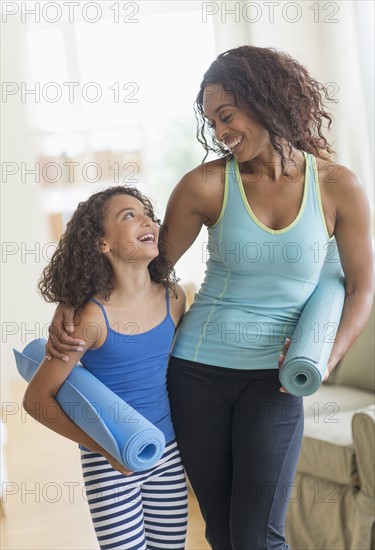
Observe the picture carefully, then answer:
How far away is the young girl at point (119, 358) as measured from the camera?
1.71 m

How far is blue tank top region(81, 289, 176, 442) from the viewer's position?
174 centimetres

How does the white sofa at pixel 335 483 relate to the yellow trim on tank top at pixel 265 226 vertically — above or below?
below

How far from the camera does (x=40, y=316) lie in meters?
5.90

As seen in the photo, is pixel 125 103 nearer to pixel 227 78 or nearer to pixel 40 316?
pixel 40 316

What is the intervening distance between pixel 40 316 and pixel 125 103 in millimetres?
1538

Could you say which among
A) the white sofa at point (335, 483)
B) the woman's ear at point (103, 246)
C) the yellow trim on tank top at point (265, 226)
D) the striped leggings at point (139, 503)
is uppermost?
the yellow trim on tank top at point (265, 226)

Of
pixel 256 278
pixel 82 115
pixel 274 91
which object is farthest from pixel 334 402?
pixel 82 115

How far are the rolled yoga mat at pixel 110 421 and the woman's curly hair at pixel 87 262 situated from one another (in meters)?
0.16

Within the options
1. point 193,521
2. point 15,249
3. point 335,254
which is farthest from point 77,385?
point 15,249

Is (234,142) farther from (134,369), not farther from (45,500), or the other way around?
(45,500)

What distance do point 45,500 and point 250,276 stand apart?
7.57 feet

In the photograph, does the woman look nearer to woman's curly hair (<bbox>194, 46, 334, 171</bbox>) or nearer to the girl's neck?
woman's curly hair (<bbox>194, 46, 334, 171</bbox>)

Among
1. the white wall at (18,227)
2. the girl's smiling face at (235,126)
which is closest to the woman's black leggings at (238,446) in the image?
the girl's smiling face at (235,126)

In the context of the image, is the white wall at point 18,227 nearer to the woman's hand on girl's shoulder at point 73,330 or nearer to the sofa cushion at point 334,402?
the sofa cushion at point 334,402
